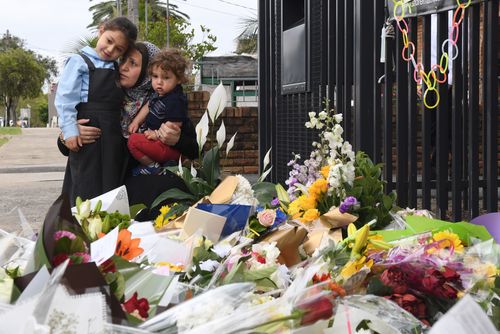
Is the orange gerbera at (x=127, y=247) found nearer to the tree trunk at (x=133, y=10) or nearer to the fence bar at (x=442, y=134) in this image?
the fence bar at (x=442, y=134)

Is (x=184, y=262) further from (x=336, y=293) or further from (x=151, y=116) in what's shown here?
(x=151, y=116)

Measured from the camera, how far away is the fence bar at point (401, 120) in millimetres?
3924

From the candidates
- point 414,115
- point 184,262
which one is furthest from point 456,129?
point 184,262

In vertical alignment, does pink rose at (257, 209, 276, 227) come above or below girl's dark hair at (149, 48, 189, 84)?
below

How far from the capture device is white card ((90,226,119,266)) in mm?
1179

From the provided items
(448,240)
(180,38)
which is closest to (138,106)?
(448,240)

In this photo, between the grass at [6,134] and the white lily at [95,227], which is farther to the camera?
the grass at [6,134]

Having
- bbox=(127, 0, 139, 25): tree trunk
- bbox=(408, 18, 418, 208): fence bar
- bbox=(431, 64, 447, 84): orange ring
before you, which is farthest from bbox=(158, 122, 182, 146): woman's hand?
bbox=(127, 0, 139, 25): tree trunk

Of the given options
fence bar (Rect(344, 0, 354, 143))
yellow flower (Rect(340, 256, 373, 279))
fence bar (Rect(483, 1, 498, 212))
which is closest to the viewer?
yellow flower (Rect(340, 256, 373, 279))

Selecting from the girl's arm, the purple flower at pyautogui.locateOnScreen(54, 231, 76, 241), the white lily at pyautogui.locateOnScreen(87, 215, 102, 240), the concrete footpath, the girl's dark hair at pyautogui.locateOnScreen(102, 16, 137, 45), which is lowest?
the concrete footpath

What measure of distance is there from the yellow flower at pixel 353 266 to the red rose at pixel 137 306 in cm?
49

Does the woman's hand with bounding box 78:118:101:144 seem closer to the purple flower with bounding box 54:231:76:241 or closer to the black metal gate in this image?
the black metal gate

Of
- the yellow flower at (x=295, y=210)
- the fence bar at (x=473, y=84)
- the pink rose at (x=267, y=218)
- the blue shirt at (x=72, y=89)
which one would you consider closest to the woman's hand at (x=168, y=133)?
the blue shirt at (x=72, y=89)

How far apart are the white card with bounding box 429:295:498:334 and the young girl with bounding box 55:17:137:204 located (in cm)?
320
